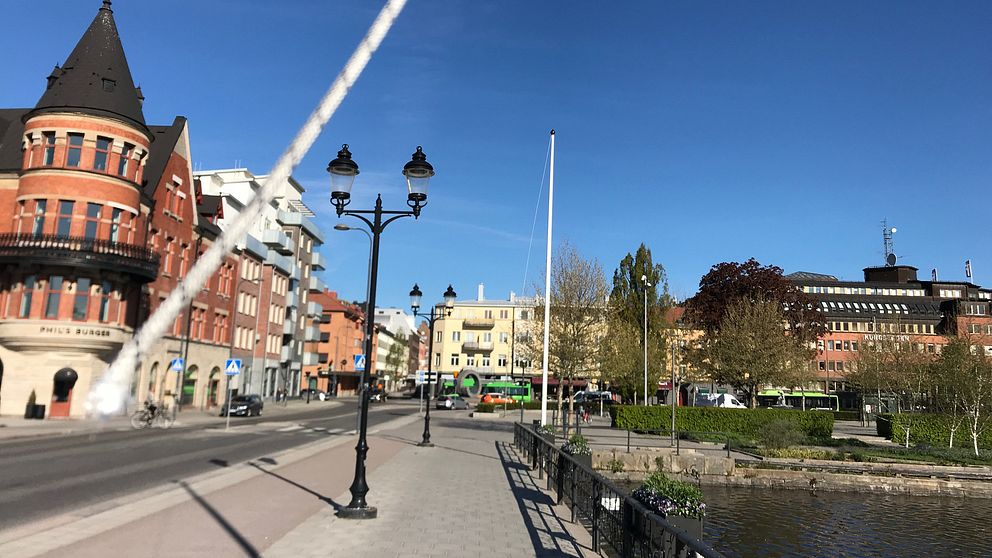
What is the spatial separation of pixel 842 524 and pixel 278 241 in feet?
187

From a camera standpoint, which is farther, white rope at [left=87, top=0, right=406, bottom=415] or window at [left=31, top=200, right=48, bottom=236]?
window at [left=31, top=200, right=48, bottom=236]

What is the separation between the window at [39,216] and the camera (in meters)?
32.5

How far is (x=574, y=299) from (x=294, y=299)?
4105 centimetres

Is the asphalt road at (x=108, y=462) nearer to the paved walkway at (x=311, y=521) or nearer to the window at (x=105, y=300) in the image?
the paved walkway at (x=311, y=521)

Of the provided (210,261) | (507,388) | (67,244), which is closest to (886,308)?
(507,388)

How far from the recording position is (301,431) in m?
32.4

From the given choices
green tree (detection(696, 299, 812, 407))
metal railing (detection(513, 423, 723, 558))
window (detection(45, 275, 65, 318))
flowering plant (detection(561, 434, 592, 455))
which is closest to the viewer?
metal railing (detection(513, 423, 723, 558))

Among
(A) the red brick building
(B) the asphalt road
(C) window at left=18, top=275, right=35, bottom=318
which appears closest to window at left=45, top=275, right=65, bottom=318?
(A) the red brick building

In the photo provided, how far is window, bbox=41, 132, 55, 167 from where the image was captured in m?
31.8

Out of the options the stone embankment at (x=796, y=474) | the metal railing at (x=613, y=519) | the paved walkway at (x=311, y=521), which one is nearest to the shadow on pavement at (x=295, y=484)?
the paved walkway at (x=311, y=521)

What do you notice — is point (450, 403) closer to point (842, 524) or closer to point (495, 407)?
point (495, 407)

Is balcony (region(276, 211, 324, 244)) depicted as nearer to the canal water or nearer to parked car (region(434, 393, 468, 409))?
parked car (region(434, 393, 468, 409))

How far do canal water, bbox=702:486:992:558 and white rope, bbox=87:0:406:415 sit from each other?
476 inches

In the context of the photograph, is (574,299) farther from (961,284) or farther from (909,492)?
(961,284)
